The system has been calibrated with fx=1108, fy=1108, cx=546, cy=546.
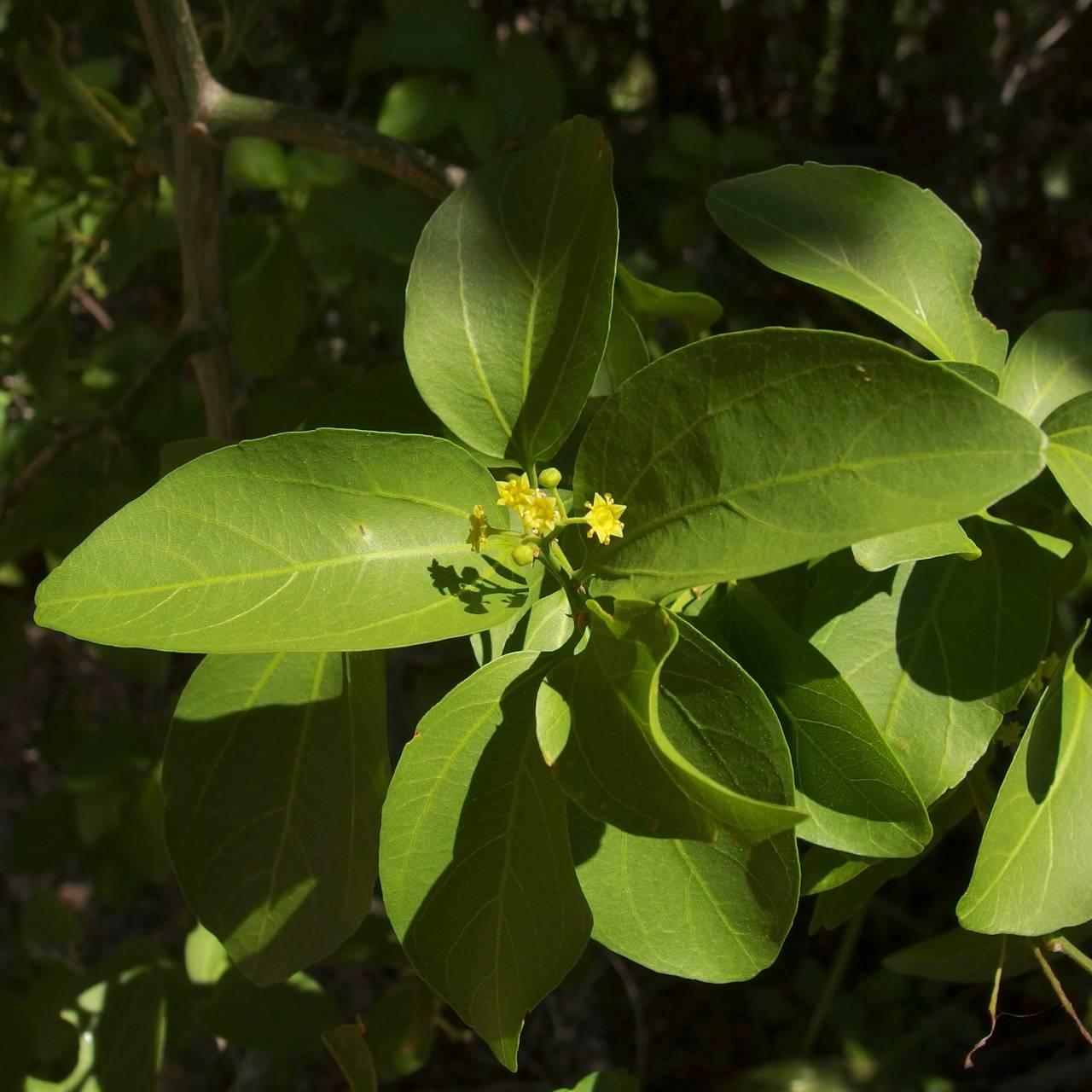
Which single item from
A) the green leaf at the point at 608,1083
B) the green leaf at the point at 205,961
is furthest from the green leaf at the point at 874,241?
the green leaf at the point at 205,961

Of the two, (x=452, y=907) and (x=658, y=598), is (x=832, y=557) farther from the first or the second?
(x=452, y=907)

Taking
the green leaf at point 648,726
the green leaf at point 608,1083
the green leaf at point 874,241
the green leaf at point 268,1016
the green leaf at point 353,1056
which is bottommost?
the green leaf at point 268,1016

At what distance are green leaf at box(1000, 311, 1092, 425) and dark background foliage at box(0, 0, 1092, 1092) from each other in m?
0.55

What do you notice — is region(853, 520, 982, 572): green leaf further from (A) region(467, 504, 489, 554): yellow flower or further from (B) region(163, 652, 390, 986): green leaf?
(B) region(163, 652, 390, 986): green leaf

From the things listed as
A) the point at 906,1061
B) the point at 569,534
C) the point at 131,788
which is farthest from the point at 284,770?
the point at 906,1061

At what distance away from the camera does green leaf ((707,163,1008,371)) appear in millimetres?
925

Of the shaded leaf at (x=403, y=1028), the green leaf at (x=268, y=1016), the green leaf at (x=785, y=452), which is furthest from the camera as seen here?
the shaded leaf at (x=403, y=1028)

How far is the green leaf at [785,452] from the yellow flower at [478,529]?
3.4 inches

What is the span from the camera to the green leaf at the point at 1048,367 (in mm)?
998

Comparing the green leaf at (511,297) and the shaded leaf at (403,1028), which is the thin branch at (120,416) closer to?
the green leaf at (511,297)

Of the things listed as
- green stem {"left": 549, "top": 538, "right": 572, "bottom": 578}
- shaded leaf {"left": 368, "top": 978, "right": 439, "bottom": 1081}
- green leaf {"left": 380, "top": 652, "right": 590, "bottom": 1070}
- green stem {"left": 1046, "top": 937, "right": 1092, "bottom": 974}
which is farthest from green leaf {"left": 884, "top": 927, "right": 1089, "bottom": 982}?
shaded leaf {"left": 368, "top": 978, "right": 439, "bottom": 1081}

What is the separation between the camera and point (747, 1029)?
9.41 ft

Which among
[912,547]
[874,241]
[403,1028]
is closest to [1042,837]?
[912,547]

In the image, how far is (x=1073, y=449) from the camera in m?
0.87
